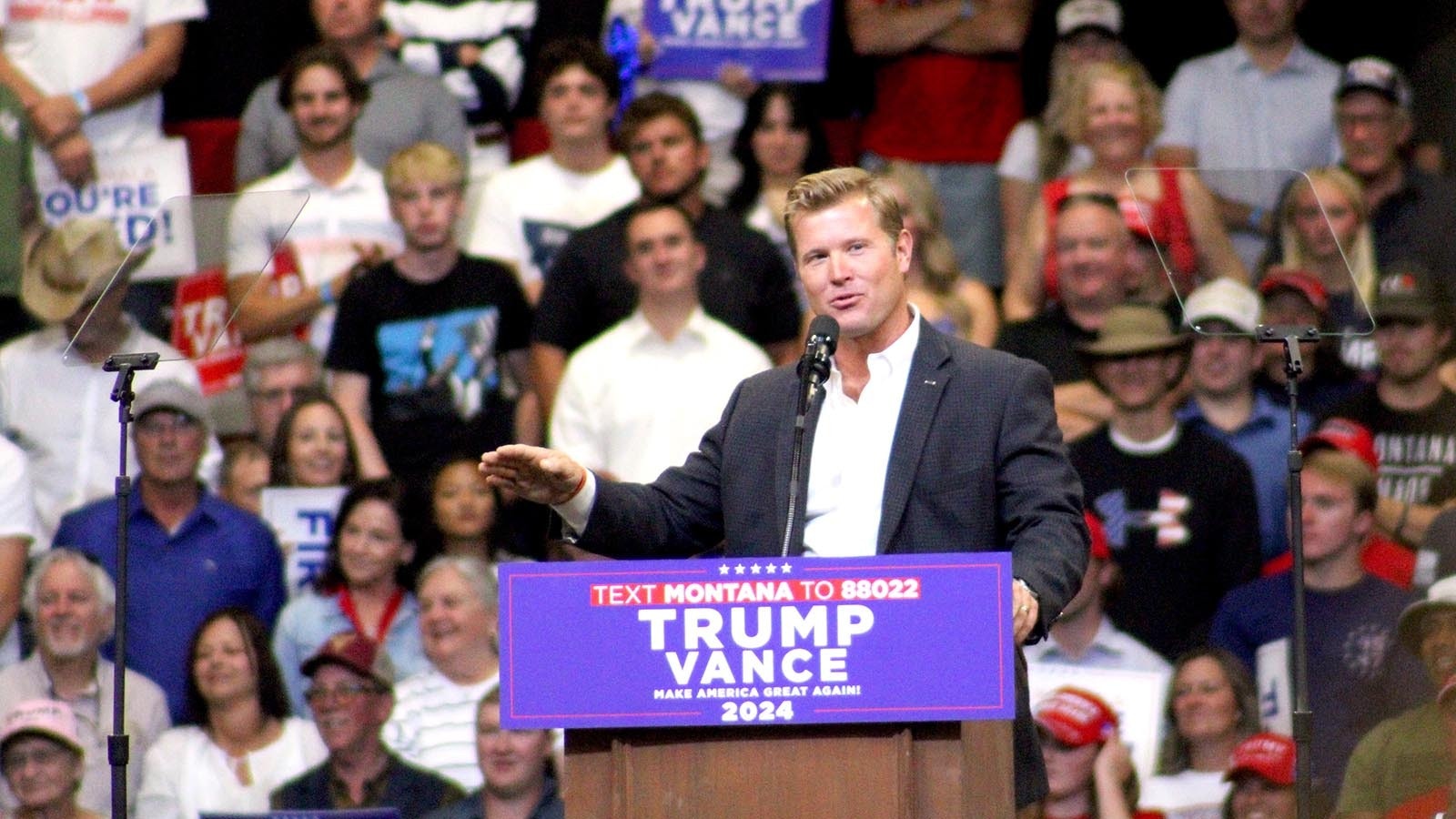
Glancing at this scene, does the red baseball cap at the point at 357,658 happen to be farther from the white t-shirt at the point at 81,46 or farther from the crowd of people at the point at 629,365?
the white t-shirt at the point at 81,46

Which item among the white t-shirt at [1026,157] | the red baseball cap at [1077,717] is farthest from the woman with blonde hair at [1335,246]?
the red baseball cap at [1077,717]

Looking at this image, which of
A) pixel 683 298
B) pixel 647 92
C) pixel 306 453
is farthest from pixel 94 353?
pixel 647 92

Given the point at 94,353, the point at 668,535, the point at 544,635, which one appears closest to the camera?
the point at 544,635

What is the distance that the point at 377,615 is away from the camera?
6.52 metres

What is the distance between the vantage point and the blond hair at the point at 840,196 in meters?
3.53

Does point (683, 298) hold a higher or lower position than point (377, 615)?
higher

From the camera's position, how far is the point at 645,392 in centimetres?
653

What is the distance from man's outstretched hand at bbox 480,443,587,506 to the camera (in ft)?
10.6

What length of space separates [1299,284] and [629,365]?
209cm

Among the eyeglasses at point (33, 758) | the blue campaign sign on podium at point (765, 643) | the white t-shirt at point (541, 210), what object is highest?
the white t-shirt at point (541, 210)

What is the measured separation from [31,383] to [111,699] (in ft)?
3.83

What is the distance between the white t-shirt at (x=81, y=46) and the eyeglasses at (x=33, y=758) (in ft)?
7.20

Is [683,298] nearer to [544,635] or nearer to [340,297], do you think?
[340,297]

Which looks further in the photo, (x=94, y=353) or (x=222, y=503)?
(x=222, y=503)
